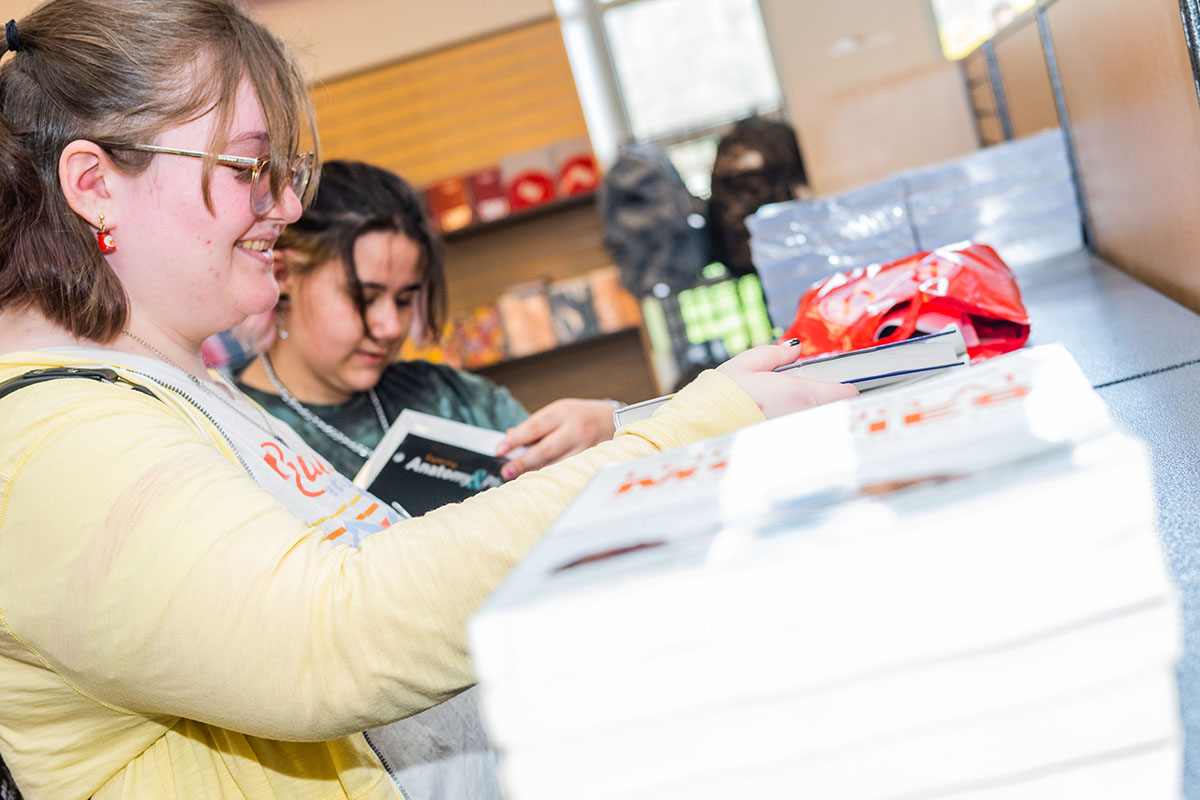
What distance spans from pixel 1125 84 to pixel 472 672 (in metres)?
1.28

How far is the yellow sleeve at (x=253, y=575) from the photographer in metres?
0.72

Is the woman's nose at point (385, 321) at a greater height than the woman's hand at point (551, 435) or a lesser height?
greater

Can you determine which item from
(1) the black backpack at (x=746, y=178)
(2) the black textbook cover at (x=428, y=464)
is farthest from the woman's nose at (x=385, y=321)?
(1) the black backpack at (x=746, y=178)

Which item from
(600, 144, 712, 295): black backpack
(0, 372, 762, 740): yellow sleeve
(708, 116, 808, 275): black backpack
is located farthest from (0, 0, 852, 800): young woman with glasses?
(708, 116, 808, 275): black backpack

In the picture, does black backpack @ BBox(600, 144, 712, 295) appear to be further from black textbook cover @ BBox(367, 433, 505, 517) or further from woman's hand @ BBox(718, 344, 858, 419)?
woman's hand @ BBox(718, 344, 858, 419)

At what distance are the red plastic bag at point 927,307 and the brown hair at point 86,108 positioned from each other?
76cm

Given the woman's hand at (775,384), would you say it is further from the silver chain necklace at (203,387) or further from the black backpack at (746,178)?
the black backpack at (746,178)

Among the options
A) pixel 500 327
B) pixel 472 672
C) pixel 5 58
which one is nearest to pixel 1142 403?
pixel 472 672

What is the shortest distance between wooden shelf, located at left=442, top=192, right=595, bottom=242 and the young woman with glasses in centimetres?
380

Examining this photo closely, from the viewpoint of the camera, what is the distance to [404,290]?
2.16m

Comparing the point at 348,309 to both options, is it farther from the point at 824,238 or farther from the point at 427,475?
the point at 824,238

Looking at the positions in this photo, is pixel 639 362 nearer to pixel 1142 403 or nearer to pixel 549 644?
pixel 1142 403

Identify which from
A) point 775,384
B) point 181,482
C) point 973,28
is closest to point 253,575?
point 181,482

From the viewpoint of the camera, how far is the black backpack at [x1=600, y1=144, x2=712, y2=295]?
14.7 ft
